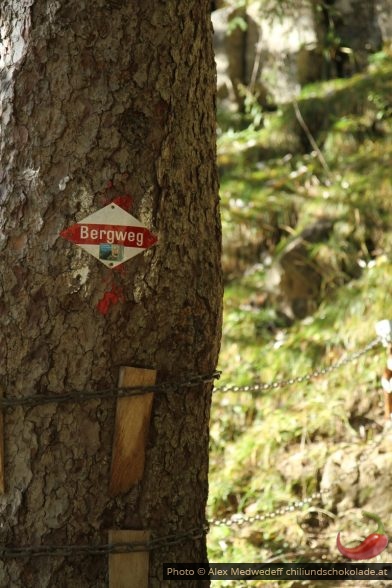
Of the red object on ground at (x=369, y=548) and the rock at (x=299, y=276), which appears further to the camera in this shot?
the rock at (x=299, y=276)

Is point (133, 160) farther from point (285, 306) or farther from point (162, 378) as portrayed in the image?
point (285, 306)

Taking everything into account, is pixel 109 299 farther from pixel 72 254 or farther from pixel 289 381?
Result: pixel 289 381

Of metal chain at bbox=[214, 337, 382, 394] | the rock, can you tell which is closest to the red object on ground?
metal chain at bbox=[214, 337, 382, 394]

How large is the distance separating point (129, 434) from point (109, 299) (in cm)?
46

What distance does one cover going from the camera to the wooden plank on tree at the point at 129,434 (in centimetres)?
263

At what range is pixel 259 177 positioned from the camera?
7543 mm

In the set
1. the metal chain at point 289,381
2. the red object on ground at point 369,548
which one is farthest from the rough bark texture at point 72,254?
the red object on ground at point 369,548

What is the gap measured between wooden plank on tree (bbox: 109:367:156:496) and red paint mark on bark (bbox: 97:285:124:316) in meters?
0.21

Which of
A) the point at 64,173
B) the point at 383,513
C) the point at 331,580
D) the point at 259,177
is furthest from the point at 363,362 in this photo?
the point at 64,173

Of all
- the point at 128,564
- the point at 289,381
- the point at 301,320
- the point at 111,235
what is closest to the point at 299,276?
the point at 301,320

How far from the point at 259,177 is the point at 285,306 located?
166 centimetres

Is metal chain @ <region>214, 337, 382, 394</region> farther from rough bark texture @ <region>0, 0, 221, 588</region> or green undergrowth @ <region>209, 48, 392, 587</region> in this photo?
rough bark texture @ <region>0, 0, 221, 588</region>

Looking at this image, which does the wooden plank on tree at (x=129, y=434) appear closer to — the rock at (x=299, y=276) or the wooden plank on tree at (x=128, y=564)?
the wooden plank on tree at (x=128, y=564)

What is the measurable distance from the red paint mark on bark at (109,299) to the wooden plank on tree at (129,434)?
0.21m
